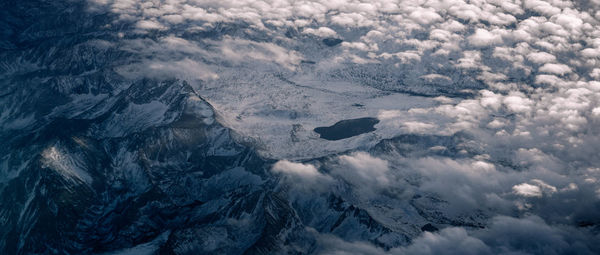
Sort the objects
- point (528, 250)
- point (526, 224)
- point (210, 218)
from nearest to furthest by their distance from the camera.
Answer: point (528, 250), point (526, 224), point (210, 218)

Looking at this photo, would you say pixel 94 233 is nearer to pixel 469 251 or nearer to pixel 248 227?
pixel 248 227

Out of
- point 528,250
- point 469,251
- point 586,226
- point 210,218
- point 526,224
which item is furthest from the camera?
point 210,218

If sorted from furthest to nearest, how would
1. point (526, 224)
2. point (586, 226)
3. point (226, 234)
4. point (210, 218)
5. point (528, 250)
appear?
1. point (210, 218)
2. point (226, 234)
3. point (586, 226)
4. point (526, 224)
5. point (528, 250)

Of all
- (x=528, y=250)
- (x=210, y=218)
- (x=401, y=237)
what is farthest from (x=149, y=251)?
(x=528, y=250)

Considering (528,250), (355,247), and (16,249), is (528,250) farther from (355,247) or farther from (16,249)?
(16,249)

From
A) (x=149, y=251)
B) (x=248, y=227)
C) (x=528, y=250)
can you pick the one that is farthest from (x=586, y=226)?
(x=149, y=251)

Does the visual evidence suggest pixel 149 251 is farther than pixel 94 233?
No

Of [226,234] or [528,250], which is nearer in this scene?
[528,250]

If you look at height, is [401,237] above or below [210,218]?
above

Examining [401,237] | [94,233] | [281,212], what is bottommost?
[94,233]
